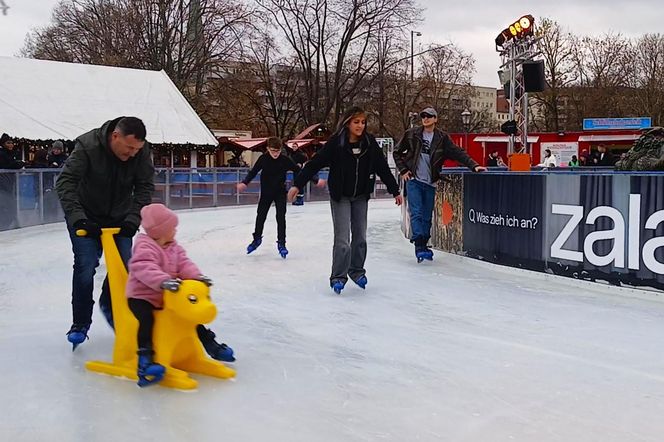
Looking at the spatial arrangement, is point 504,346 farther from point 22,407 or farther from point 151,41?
point 151,41

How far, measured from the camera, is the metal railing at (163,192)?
1170 cm

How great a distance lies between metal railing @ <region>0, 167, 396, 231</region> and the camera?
1170 centimetres

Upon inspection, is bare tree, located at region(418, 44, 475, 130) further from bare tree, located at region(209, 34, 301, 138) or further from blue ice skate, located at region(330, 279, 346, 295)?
blue ice skate, located at region(330, 279, 346, 295)

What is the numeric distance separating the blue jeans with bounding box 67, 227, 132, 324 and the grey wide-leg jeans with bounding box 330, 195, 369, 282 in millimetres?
2106

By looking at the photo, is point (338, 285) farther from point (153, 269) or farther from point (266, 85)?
point (266, 85)

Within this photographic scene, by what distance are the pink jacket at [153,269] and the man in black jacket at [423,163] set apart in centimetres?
406

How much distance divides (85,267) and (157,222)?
2.48 ft

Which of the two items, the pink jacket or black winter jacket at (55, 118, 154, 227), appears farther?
black winter jacket at (55, 118, 154, 227)

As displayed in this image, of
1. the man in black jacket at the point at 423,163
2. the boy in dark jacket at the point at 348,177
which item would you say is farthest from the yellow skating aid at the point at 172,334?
the man in black jacket at the point at 423,163

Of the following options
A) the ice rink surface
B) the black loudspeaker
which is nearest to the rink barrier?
the ice rink surface

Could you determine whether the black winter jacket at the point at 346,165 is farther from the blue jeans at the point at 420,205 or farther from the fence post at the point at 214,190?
the fence post at the point at 214,190

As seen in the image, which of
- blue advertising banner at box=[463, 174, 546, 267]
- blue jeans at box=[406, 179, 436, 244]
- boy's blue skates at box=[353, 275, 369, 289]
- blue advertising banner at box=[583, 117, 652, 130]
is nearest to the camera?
boy's blue skates at box=[353, 275, 369, 289]

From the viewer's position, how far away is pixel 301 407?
11.1 ft

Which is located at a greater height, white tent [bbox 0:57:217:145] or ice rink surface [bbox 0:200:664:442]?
white tent [bbox 0:57:217:145]
